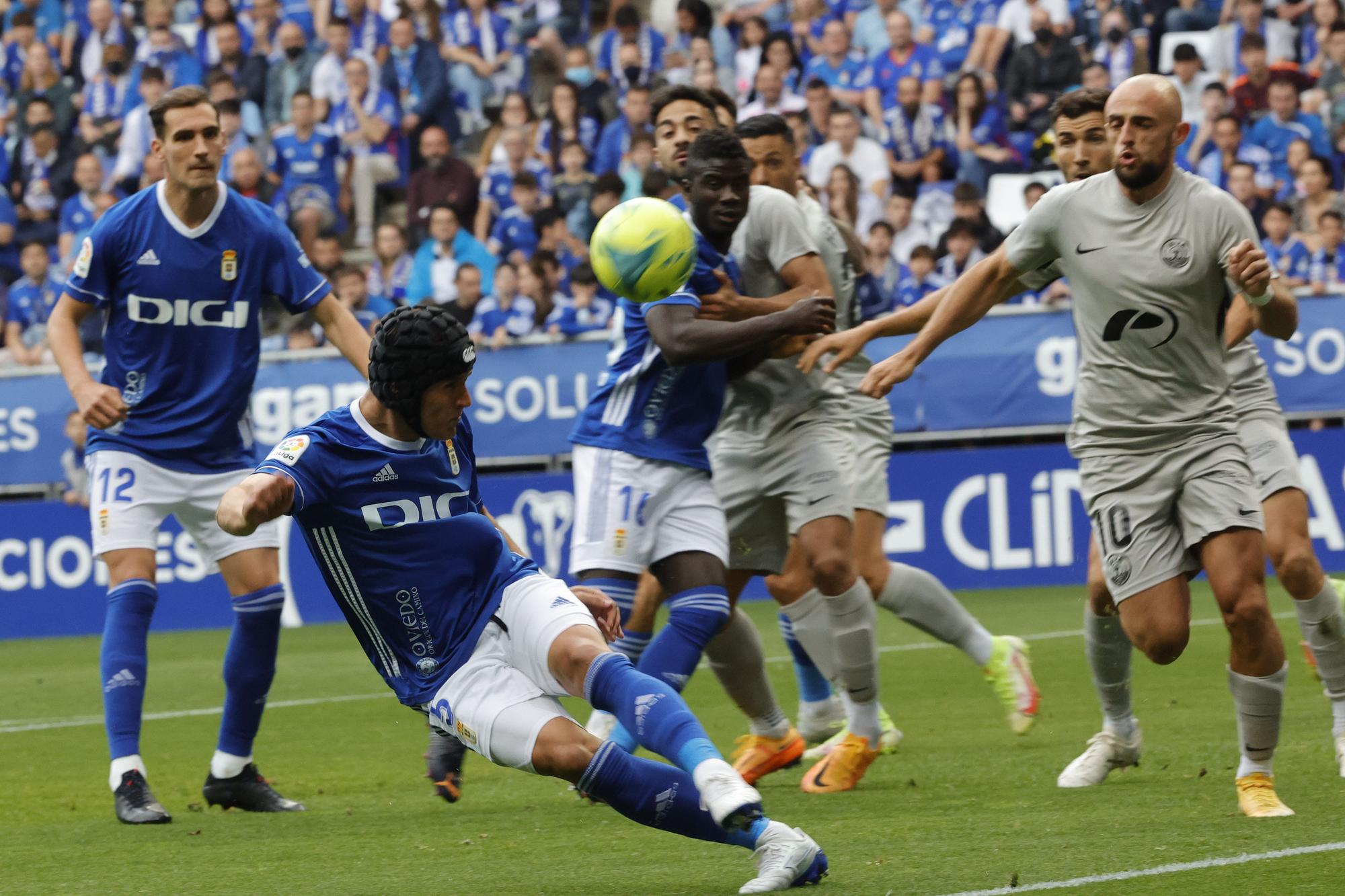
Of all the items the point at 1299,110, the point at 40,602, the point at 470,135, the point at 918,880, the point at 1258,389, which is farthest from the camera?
the point at 470,135

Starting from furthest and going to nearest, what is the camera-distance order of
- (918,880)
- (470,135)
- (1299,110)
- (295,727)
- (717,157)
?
(470,135) < (1299,110) < (295,727) < (717,157) < (918,880)

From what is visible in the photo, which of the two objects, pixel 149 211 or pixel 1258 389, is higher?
pixel 149 211

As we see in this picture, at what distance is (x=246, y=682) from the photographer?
7020 mm

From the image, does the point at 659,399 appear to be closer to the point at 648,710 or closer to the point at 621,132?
the point at 648,710

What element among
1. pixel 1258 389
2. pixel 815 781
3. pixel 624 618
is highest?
pixel 1258 389

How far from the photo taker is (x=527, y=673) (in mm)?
5000

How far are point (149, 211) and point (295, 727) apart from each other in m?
3.32

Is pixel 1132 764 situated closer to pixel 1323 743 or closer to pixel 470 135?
pixel 1323 743

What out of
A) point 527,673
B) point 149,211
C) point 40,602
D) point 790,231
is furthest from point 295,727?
point 40,602

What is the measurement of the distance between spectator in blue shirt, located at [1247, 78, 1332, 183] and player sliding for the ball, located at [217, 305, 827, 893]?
1270 cm

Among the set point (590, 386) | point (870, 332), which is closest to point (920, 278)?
point (590, 386)

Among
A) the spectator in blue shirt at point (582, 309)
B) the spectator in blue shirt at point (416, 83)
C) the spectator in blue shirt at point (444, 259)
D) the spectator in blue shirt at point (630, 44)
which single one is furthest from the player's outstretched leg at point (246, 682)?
the spectator in blue shirt at point (416, 83)

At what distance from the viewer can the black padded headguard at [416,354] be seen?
15.8 ft

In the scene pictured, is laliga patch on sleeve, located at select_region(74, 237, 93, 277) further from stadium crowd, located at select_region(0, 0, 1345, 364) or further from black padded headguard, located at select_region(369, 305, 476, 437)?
stadium crowd, located at select_region(0, 0, 1345, 364)
